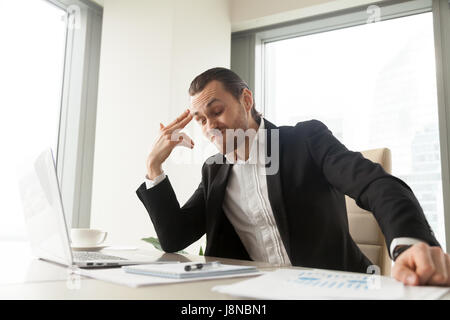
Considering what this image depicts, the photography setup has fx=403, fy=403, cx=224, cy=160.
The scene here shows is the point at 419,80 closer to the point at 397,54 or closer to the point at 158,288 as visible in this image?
the point at 397,54

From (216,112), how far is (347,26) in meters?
1.71

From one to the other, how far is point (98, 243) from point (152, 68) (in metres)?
1.26

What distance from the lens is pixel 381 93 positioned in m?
2.43

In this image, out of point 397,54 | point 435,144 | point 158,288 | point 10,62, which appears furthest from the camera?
point 397,54

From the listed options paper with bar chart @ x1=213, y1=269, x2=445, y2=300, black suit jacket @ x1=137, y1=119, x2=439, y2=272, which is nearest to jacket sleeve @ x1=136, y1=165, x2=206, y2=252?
black suit jacket @ x1=137, y1=119, x2=439, y2=272

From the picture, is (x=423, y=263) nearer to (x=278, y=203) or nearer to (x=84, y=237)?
(x=278, y=203)

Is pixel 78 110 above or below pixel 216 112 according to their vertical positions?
above

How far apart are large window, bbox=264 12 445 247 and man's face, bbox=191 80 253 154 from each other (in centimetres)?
138

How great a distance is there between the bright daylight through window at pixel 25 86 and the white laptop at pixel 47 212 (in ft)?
4.03

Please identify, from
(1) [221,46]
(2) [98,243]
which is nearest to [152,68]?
(1) [221,46]

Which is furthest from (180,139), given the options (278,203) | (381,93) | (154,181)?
(381,93)

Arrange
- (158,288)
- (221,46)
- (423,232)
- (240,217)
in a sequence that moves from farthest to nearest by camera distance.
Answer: (221,46) < (240,217) < (423,232) < (158,288)

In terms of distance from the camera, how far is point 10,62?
2.10m
